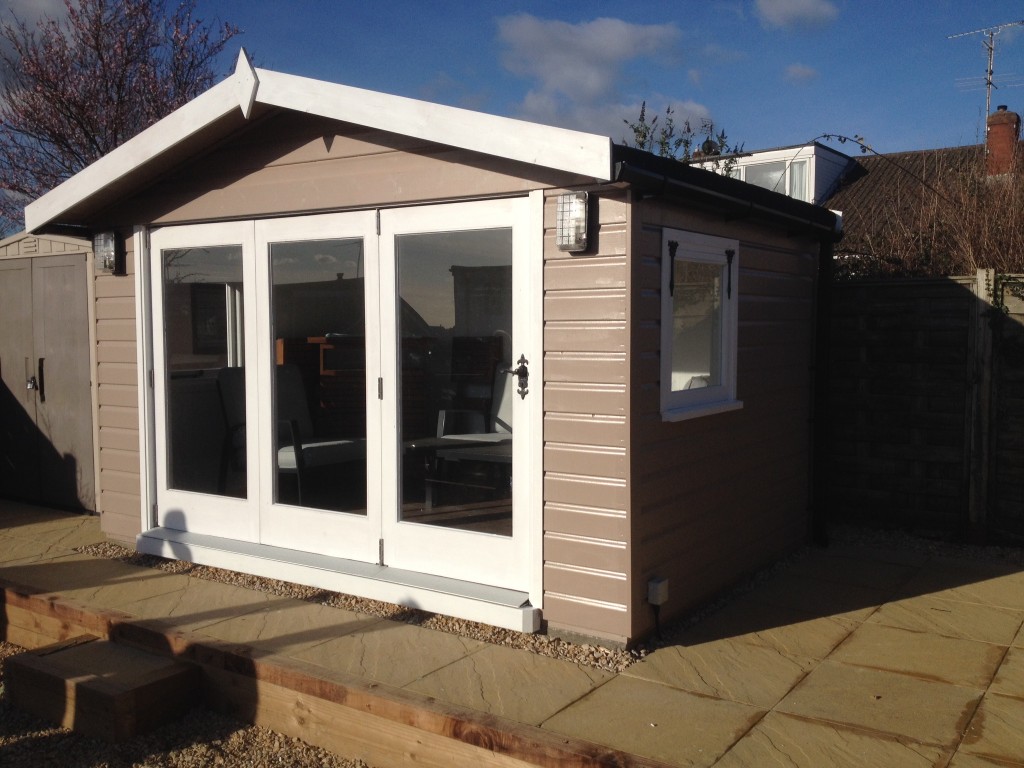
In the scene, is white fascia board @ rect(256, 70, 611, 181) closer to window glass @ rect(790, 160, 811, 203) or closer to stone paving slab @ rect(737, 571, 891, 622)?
stone paving slab @ rect(737, 571, 891, 622)

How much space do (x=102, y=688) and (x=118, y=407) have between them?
263cm

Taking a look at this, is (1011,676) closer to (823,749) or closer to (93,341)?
(823,749)

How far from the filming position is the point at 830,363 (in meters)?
6.29

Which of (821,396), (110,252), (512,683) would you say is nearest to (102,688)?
(512,683)

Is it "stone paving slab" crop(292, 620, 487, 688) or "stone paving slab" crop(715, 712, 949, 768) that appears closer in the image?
"stone paving slab" crop(715, 712, 949, 768)

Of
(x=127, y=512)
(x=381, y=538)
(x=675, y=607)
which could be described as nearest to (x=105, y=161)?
(x=127, y=512)

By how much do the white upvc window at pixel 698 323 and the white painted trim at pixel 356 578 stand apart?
1.21m

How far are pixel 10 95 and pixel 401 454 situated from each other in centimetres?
1179

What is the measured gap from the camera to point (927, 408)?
237 inches

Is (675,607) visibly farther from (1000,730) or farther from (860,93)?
(860,93)

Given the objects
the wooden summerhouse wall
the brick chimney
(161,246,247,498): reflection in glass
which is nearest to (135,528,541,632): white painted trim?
(161,246,247,498): reflection in glass

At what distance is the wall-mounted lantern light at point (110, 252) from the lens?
19.3 ft

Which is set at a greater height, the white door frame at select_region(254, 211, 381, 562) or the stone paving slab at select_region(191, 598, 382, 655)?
the white door frame at select_region(254, 211, 381, 562)

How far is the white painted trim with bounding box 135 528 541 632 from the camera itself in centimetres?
432
